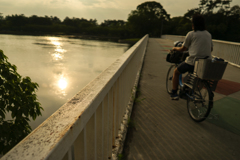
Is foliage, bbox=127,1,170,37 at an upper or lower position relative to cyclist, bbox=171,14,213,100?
upper

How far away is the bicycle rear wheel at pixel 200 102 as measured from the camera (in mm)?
2947

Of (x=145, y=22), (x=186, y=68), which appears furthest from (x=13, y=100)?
(x=145, y=22)

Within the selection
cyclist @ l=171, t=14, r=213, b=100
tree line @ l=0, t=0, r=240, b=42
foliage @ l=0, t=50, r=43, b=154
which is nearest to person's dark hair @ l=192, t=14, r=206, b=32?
cyclist @ l=171, t=14, r=213, b=100

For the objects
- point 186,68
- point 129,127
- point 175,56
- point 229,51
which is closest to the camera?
point 129,127

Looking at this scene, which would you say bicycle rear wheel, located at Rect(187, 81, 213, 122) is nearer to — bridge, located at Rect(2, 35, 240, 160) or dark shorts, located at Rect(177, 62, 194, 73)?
bridge, located at Rect(2, 35, 240, 160)

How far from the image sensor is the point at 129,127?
2955 mm

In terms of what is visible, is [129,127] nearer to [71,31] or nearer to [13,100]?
[13,100]

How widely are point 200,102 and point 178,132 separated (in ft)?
2.41

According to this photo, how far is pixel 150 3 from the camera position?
305 ft

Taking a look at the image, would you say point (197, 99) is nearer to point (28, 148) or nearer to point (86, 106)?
point (86, 106)

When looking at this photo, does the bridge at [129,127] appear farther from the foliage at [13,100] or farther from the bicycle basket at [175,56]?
the foliage at [13,100]

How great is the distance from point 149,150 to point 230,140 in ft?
4.35

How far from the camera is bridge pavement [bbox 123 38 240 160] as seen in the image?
2.37 metres

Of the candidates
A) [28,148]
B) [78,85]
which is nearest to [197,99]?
[28,148]
